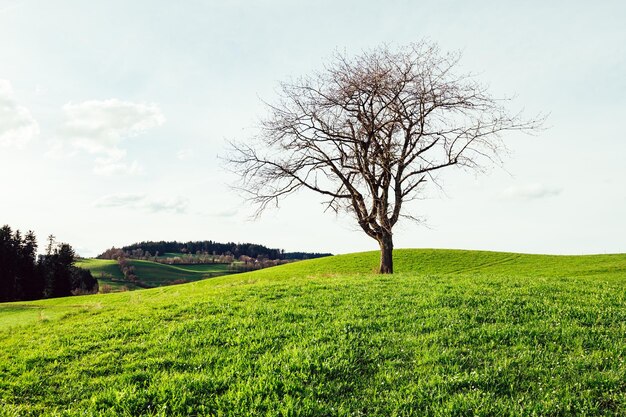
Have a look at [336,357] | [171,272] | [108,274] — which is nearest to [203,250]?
[171,272]

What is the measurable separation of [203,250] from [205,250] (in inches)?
40.6

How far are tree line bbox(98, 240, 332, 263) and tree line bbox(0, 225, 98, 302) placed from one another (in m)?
80.5

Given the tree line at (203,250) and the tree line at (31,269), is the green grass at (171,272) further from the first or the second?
the tree line at (31,269)

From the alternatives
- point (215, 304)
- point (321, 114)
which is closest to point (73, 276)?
point (321, 114)

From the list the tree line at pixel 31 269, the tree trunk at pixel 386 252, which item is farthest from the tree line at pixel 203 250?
the tree trunk at pixel 386 252

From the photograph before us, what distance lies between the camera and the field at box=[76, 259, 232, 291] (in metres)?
124

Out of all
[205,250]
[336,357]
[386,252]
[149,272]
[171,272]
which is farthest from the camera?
[205,250]

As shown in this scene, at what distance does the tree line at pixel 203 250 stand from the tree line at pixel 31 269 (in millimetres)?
80538

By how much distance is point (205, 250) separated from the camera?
7431 inches

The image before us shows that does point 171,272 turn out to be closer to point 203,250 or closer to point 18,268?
point 203,250

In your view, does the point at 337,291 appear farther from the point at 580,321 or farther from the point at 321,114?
the point at 321,114

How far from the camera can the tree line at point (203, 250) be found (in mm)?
172875

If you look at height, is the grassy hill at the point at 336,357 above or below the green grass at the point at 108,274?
above

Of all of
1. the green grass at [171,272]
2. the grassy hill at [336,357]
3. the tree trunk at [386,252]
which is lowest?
the green grass at [171,272]
